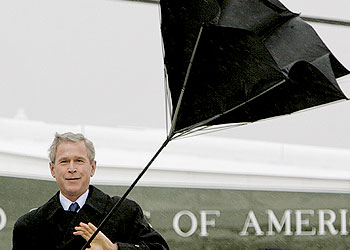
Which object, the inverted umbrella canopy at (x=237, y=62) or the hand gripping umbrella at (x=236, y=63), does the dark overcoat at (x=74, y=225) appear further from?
the inverted umbrella canopy at (x=237, y=62)

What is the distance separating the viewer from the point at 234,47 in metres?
2.04

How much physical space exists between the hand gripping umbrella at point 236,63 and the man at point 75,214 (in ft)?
0.45

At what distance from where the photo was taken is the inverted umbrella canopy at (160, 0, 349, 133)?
2.02 metres

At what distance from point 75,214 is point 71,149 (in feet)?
0.62

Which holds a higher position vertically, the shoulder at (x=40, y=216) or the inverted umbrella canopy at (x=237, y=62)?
the inverted umbrella canopy at (x=237, y=62)

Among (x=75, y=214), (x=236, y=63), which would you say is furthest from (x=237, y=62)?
(x=75, y=214)

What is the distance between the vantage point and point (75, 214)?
210 centimetres

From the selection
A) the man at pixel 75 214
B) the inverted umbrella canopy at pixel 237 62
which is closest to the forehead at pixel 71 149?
the man at pixel 75 214

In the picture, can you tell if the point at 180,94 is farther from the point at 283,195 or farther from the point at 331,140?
the point at 331,140

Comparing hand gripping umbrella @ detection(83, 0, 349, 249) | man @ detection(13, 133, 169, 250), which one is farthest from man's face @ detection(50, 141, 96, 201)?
hand gripping umbrella @ detection(83, 0, 349, 249)

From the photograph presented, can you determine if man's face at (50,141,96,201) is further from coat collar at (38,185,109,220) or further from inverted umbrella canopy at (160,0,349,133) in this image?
inverted umbrella canopy at (160,0,349,133)

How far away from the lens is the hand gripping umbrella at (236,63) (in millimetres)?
2021

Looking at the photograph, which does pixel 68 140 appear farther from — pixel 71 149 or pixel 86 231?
pixel 86 231

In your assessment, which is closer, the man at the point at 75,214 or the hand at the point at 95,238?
the hand at the point at 95,238
